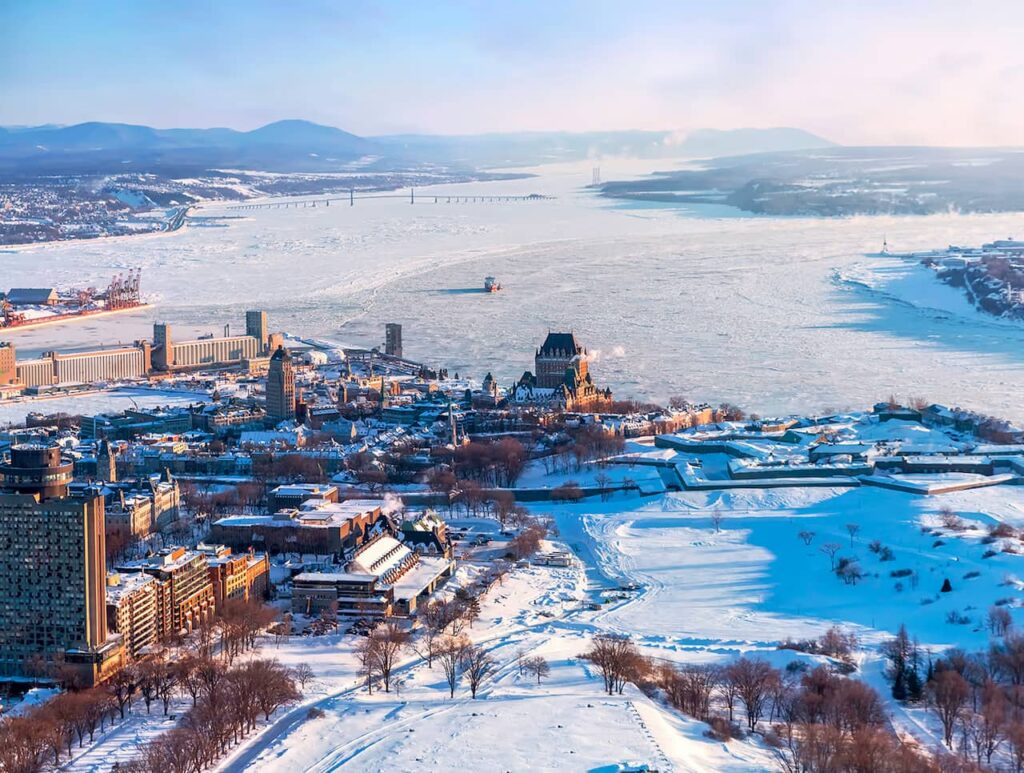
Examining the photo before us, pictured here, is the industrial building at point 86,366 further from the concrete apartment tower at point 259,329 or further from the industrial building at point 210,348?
the concrete apartment tower at point 259,329

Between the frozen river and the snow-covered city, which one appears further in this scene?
the frozen river

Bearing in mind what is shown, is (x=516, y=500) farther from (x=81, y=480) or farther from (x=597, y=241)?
(x=597, y=241)

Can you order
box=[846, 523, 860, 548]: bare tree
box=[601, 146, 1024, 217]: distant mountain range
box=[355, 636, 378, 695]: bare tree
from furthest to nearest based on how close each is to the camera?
box=[601, 146, 1024, 217]: distant mountain range → box=[846, 523, 860, 548]: bare tree → box=[355, 636, 378, 695]: bare tree

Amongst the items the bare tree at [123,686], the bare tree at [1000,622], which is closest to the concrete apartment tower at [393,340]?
the bare tree at [123,686]

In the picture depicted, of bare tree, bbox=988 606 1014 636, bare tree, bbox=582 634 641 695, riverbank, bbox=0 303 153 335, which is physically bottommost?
riverbank, bbox=0 303 153 335

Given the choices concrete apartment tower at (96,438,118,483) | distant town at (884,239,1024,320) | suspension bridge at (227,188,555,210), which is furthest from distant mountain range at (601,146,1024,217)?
concrete apartment tower at (96,438,118,483)

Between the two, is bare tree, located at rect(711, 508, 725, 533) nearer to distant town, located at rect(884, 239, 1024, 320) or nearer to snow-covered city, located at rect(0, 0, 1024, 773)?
snow-covered city, located at rect(0, 0, 1024, 773)

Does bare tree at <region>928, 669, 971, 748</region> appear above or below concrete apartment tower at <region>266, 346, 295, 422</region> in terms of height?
above

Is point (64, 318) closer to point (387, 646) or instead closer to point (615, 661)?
point (387, 646)
